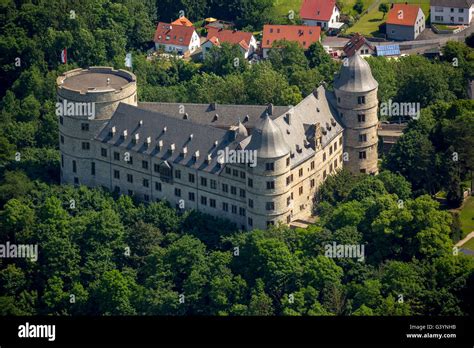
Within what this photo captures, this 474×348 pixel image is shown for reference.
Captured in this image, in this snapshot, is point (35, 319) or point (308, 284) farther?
point (308, 284)

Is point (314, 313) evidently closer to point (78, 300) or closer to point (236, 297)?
point (236, 297)

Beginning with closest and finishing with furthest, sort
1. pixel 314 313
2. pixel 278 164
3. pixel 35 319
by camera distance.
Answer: pixel 35 319, pixel 314 313, pixel 278 164

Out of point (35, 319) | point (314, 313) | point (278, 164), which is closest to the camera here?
point (35, 319)

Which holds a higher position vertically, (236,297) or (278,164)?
(278,164)

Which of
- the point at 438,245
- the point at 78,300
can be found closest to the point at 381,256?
the point at 438,245

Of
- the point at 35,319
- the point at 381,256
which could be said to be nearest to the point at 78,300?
the point at 381,256

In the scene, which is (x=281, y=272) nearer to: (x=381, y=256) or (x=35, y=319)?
(x=381, y=256)
